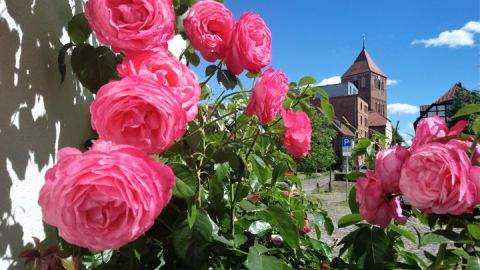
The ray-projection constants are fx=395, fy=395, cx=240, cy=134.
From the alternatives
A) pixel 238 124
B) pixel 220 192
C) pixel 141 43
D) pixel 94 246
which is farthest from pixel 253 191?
pixel 94 246

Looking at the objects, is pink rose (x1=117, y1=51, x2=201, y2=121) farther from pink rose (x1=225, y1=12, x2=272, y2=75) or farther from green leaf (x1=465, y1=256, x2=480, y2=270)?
green leaf (x1=465, y1=256, x2=480, y2=270)

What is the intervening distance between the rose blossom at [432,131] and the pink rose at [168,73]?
1.10 ft

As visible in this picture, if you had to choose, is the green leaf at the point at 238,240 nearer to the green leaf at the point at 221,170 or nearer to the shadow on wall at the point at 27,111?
the green leaf at the point at 221,170

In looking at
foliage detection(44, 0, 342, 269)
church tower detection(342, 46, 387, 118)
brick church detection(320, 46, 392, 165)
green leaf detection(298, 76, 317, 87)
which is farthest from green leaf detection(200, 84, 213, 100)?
church tower detection(342, 46, 387, 118)

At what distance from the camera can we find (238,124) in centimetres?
102

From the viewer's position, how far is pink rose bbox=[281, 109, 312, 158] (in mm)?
814

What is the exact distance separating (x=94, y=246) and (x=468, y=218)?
500 millimetres

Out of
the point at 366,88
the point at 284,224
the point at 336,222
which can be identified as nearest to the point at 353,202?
the point at 284,224

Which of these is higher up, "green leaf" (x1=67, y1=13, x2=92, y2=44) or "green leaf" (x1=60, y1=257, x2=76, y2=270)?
"green leaf" (x1=67, y1=13, x2=92, y2=44)

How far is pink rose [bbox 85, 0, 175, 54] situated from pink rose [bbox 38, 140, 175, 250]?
9.3 inches

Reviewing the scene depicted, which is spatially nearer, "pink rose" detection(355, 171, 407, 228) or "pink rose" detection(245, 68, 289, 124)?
"pink rose" detection(355, 171, 407, 228)

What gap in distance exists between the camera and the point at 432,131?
0.58 meters

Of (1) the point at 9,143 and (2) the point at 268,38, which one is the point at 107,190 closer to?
(1) the point at 9,143

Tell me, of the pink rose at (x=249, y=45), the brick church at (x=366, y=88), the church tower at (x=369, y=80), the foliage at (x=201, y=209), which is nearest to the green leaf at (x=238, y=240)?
the foliage at (x=201, y=209)
